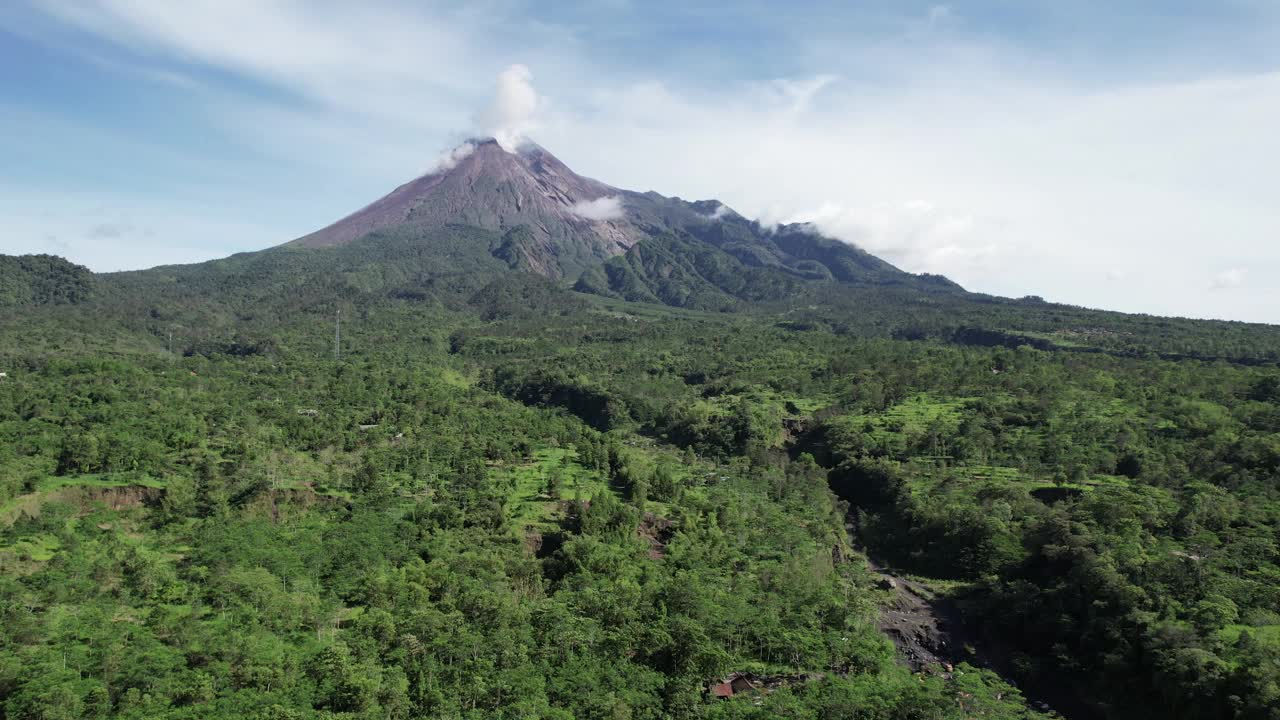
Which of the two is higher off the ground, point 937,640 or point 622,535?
point 622,535

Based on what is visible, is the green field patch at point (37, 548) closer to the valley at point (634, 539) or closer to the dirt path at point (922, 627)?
the valley at point (634, 539)

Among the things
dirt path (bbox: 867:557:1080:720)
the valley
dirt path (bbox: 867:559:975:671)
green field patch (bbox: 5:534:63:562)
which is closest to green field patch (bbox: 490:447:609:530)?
the valley

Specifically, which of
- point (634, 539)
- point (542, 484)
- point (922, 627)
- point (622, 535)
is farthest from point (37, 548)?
point (922, 627)

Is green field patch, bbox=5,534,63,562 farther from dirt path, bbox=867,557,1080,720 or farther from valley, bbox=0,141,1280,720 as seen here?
dirt path, bbox=867,557,1080,720

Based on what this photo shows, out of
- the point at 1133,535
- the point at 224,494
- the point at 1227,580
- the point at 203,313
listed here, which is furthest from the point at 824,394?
the point at 203,313

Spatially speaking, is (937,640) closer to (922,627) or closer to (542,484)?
(922,627)

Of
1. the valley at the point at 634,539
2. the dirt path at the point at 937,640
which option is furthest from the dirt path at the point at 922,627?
the valley at the point at 634,539

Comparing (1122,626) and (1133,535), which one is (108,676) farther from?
(1133,535)

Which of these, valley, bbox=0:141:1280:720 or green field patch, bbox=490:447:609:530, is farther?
green field patch, bbox=490:447:609:530
